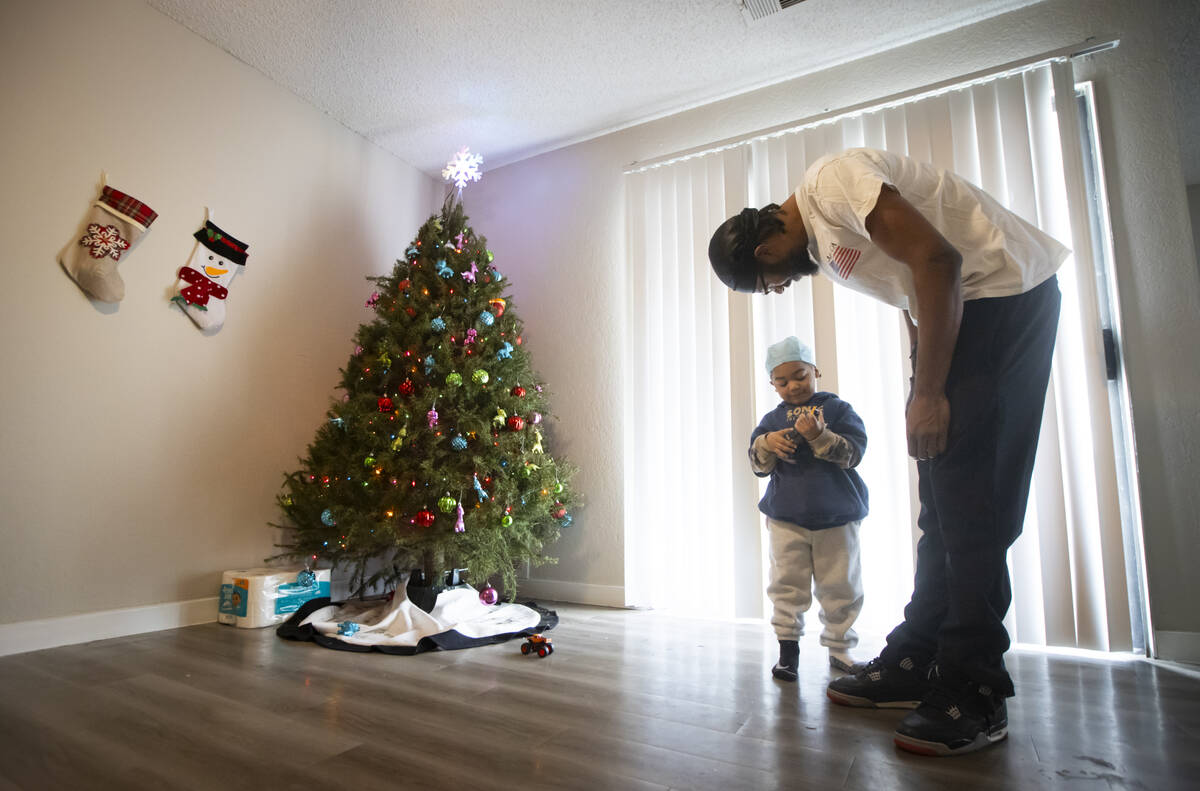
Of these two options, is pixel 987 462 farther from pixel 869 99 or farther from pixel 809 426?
pixel 869 99

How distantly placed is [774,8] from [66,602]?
3.42 metres

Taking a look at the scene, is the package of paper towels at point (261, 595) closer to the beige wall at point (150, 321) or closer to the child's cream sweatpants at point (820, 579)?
the beige wall at point (150, 321)

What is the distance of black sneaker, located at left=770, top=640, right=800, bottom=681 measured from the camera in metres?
1.76

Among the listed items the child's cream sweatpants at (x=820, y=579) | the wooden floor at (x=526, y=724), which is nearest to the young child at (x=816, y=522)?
the child's cream sweatpants at (x=820, y=579)

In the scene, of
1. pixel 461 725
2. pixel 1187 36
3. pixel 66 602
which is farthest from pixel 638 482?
pixel 1187 36

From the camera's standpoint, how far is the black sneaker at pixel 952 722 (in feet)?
3.94

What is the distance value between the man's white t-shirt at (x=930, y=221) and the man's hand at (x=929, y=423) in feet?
0.71

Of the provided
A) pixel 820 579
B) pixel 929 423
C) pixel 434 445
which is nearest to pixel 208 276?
pixel 434 445

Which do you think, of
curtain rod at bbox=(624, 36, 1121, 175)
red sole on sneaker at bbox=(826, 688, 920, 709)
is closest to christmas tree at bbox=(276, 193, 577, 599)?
curtain rod at bbox=(624, 36, 1121, 175)

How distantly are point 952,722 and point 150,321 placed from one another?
2.88m

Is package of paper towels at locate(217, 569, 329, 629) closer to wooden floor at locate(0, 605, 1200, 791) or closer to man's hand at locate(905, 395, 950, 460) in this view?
wooden floor at locate(0, 605, 1200, 791)

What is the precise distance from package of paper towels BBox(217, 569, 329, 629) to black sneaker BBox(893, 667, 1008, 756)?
7.36ft

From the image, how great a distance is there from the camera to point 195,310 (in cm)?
259

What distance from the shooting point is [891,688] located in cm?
148
